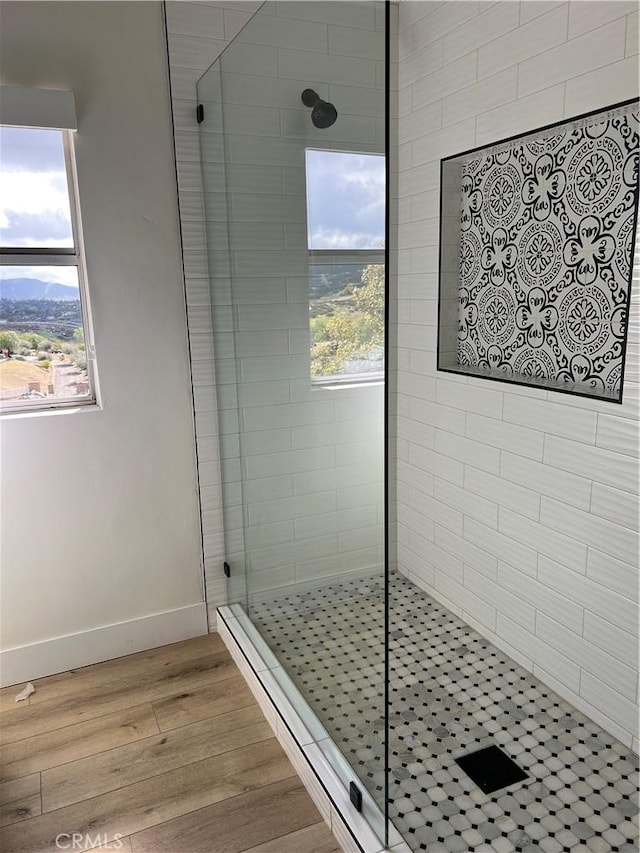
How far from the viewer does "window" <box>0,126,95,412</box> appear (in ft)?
7.07

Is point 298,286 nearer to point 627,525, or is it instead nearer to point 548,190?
point 548,190

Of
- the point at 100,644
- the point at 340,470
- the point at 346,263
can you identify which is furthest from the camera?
the point at 100,644

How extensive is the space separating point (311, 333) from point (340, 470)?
1.21 feet

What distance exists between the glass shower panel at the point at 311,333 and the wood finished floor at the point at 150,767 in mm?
205

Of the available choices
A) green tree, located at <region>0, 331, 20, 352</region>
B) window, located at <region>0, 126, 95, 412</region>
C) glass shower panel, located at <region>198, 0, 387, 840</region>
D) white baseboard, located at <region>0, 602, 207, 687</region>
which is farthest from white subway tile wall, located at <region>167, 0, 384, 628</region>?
green tree, located at <region>0, 331, 20, 352</region>

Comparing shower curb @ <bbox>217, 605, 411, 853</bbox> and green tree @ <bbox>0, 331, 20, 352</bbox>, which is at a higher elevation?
green tree @ <bbox>0, 331, 20, 352</bbox>

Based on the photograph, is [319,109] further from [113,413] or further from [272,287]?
[113,413]

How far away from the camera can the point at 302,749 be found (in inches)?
74.7

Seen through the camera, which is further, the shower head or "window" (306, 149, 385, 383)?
the shower head

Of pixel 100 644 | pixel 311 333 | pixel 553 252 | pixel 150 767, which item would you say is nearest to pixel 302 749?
pixel 150 767

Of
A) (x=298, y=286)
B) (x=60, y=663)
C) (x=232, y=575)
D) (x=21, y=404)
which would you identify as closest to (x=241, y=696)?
(x=232, y=575)

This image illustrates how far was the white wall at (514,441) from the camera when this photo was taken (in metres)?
1.91

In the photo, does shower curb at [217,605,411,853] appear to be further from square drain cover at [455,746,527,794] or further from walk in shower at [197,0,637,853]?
square drain cover at [455,746,527,794]

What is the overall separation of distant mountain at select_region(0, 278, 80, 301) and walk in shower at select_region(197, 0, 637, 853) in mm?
517
